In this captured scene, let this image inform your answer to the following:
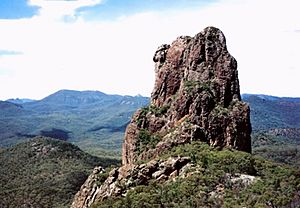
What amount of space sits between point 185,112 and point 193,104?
5.99ft

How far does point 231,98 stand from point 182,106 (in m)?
7.16

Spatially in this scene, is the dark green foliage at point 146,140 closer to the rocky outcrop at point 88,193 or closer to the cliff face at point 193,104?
the cliff face at point 193,104

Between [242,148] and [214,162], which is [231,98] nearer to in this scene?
[242,148]

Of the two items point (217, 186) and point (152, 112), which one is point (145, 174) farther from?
point (152, 112)

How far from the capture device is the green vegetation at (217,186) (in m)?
51.8

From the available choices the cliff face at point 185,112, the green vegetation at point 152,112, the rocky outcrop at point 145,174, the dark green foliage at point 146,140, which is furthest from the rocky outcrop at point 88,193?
the green vegetation at point 152,112

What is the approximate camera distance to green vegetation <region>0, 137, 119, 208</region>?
455 feet

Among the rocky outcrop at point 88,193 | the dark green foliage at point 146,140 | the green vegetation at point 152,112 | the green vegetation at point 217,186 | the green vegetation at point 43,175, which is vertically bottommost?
the green vegetation at point 43,175

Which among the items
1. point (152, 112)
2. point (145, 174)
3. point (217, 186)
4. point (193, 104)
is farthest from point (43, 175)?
point (217, 186)

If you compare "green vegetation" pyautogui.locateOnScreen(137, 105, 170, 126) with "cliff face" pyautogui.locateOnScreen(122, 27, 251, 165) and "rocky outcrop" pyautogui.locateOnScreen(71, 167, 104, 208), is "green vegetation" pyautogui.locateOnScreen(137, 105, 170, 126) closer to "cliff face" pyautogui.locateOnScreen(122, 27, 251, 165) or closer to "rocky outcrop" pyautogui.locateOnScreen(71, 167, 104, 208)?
"cliff face" pyautogui.locateOnScreen(122, 27, 251, 165)

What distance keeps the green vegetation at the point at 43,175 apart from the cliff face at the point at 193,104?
61075 mm

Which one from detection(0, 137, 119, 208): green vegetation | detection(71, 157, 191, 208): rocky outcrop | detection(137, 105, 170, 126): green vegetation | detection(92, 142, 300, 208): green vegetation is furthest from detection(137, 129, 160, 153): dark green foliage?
detection(0, 137, 119, 208): green vegetation

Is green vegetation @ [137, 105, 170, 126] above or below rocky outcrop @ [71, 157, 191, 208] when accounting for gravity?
above

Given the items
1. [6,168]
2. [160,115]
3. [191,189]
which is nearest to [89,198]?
[160,115]
